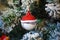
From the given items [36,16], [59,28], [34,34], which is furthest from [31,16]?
[59,28]

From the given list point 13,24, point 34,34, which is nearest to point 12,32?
point 13,24

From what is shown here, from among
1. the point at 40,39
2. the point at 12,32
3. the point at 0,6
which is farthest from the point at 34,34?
the point at 0,6

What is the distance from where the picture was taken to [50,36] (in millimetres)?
1345

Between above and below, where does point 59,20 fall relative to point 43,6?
below

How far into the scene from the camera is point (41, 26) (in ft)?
4.47

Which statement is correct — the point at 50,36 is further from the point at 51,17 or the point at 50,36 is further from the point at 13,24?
the point at 13,24

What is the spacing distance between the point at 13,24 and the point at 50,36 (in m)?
0.34

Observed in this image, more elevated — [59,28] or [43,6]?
[43,6]

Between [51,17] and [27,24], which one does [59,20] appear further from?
[27,24]

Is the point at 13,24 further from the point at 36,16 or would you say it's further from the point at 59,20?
the point at 59,20

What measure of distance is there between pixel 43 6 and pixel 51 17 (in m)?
0.12

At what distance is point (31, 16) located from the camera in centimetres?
136

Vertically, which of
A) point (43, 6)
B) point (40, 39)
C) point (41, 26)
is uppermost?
point (43, 6)

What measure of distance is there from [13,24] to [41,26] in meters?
0.25
